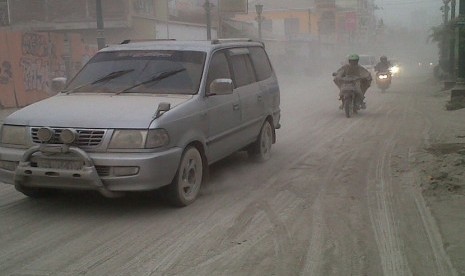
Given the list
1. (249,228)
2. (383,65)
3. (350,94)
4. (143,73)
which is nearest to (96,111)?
(143,73)

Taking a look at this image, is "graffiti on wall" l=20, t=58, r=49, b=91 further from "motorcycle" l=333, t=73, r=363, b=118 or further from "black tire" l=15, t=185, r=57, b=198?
"black tire" l=15, t=185, r=57, b=198

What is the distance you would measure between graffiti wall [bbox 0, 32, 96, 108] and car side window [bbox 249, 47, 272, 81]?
35.9ft

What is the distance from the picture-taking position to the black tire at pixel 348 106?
14461 millimetres

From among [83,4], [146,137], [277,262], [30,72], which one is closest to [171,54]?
[146,137]

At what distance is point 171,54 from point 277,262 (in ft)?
10.9

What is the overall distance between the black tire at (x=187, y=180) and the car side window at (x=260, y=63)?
265cm

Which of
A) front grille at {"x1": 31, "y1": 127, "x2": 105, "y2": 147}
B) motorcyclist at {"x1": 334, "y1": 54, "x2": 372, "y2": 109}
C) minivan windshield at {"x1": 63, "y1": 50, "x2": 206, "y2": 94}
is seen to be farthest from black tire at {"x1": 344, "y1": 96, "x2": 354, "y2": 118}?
front grille at {"x1": 31, "y1": 127, "x2": 105, "y2": 147}

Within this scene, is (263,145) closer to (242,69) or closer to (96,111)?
(242,69)

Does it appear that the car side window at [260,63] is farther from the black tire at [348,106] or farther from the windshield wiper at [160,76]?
the black tire at [348,106]

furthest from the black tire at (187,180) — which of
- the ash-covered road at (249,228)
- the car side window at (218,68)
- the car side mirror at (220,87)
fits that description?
the car side window at (218,68)

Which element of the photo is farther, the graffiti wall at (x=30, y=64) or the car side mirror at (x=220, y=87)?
the graffiti wall at (x=30, y=64)

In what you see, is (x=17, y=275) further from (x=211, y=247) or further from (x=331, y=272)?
(x=331, y=272)

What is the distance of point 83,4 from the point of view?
27.0m

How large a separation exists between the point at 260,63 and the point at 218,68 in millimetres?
1843
